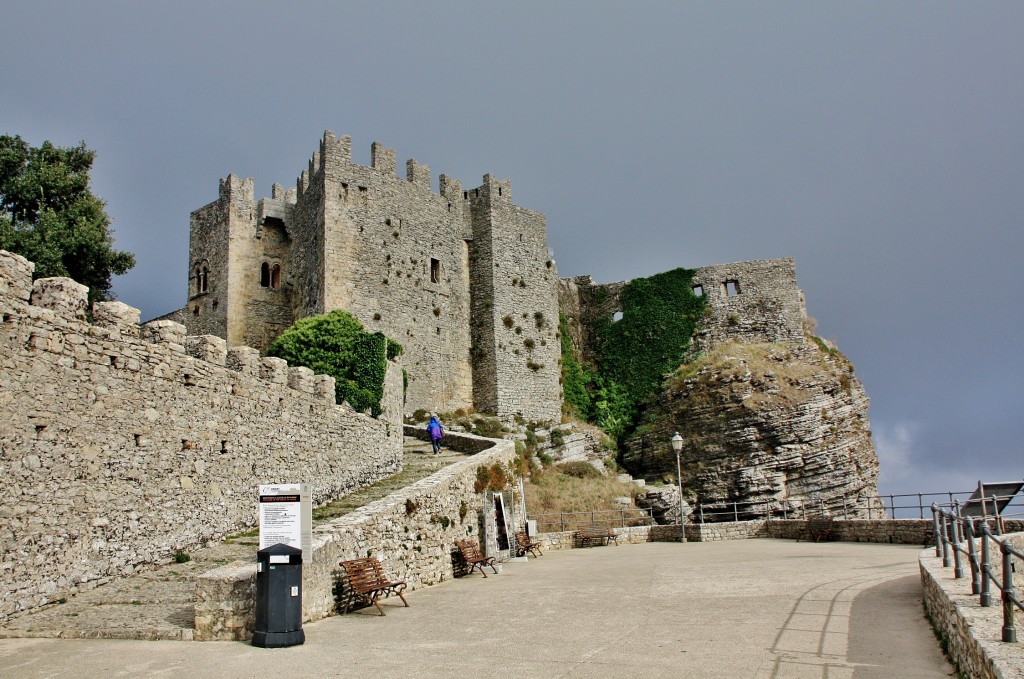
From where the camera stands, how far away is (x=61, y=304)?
10977 mm

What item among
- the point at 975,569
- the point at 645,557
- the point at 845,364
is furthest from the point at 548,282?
the point at 975,569

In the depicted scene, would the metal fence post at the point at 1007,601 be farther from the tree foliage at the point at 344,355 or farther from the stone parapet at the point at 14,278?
the tree foliage at the point at 344,355

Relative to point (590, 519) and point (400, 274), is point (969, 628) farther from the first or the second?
point (400, 274)

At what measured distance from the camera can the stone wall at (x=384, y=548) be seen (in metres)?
9.27

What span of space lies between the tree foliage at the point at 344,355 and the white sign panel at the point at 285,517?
1342 centimetres

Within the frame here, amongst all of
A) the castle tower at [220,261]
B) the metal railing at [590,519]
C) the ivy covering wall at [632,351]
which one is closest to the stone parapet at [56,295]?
the metal railing at [590,519]

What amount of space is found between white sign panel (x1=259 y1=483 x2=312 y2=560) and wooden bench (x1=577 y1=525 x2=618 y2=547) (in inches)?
566

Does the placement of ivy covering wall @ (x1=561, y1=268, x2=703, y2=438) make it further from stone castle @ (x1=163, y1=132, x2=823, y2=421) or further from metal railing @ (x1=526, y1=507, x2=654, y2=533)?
metal railing @ (x1=526, y1=507, x2=654, y2=533)

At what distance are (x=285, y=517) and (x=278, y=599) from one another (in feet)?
3.05

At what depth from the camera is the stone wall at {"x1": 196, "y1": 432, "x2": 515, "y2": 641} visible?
9266 millimetres

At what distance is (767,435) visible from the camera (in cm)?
3384

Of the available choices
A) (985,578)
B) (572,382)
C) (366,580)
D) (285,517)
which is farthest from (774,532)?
(285,517)

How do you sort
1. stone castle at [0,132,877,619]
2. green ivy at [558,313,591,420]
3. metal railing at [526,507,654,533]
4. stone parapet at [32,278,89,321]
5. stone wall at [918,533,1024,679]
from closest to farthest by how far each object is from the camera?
stone wall at [918,533,1024,679] < stone castle at [0,132,877,619] < stone parapet at [32,278,89,321] < metal railing at [526,507,654,533] < green ivy at [558,313,591,420]

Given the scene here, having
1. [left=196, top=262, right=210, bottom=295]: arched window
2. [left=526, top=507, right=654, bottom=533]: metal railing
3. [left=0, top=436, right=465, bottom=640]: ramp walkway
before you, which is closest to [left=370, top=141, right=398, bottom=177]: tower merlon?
[left=196, top=262, right=210, bottom=295]: arched window
